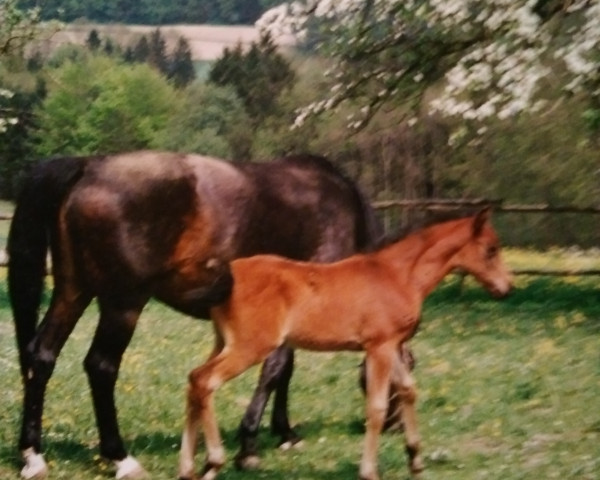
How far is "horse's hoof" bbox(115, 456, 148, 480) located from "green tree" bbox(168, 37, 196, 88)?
569 cm

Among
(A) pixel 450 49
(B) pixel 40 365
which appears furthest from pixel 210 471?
(A) pixel 450 49

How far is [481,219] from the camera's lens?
4.09 m

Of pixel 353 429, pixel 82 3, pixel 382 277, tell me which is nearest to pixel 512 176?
pixel 82 3

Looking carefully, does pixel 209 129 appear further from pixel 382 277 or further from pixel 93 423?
pixel 382 277

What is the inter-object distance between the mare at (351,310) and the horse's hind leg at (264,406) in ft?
2.12

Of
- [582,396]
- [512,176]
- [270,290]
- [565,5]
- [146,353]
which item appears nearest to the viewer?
[270,290]

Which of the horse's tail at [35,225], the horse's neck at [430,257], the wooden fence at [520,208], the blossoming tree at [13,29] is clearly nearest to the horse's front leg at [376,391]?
the horse's neck at [430,257]

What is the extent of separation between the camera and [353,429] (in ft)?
17.6

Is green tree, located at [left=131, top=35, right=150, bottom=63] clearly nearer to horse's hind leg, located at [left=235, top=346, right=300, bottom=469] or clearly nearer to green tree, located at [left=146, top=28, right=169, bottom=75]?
green tree, located at [left=146, top=28, right=169, bottom=75]

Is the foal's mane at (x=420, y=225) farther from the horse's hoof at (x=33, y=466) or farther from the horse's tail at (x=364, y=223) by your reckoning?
the horse's hoof at (x=33, y=466)

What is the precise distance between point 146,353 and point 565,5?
16.0ft

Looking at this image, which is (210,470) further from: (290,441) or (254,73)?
(254,73)

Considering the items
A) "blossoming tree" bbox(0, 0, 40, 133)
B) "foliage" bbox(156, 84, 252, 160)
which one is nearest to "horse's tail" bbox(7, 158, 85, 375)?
"foliage" bbox(156, 84, 252, 160)

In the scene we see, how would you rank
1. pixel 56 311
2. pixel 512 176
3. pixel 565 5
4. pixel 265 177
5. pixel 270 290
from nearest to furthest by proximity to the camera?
1. pixel 270 290
2. pixel 56 311
3. pixel 265 177
4. pixel 565 5
5. pixel 512 176
